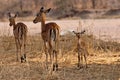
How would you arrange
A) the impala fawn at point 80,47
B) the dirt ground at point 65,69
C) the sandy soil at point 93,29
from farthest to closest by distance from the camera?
the sandy soil at point 93,29 < the impala fawn at point 80,47 < the dirt ground at point 65,69

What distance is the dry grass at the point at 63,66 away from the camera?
12500 mm

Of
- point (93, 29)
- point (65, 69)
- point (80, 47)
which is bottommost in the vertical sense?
point (65, 69)

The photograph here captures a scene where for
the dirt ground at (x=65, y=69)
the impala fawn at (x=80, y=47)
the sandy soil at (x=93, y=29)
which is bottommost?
the dirt ground at (x=65, y=69)

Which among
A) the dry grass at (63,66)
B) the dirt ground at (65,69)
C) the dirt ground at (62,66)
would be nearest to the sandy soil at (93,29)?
the dry grass at (63,66)

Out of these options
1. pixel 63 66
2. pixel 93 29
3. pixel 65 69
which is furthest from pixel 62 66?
pixel 93 29

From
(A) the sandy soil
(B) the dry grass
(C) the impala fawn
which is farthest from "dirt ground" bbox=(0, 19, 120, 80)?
(A) the sandy soil

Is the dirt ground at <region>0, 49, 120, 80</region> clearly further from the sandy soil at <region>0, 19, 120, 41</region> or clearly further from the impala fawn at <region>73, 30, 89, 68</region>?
the sandy soil at <region>0, 19, 120, 41</region>

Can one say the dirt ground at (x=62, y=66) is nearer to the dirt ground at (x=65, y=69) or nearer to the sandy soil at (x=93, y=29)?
the dirt ground at (x=65, y=69)

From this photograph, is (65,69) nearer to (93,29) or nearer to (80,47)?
(80,47)

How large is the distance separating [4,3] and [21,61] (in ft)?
238

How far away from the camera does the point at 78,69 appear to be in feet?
45.0

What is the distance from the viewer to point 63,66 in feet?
46.7

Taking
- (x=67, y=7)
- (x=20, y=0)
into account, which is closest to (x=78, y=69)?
(x=67, y=7)

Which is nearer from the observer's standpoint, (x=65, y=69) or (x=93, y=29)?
(x=65, y=69)
